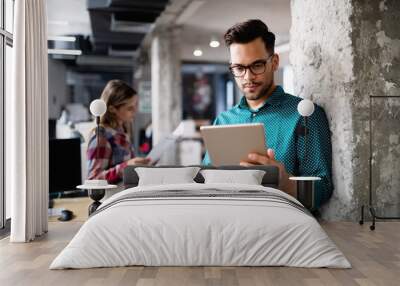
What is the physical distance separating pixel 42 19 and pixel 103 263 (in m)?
2.71

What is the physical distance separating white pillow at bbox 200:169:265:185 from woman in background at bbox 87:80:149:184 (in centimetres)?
77

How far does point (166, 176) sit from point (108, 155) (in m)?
0.73

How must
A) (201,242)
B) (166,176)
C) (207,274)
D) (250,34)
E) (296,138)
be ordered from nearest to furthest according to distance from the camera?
(207,274) → (201,242) → (166,176) → (296,138) → (250,34)

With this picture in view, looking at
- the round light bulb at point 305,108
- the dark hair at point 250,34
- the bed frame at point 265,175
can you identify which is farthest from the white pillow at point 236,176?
the dark hair at point 250,34

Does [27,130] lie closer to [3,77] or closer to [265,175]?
[3,77]

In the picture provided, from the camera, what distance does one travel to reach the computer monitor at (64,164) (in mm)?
6000

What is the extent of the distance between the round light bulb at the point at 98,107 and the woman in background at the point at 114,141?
20 centimetres

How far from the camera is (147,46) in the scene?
590 inches

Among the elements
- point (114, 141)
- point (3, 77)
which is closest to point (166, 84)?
point (3, 77)

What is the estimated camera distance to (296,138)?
227 inches

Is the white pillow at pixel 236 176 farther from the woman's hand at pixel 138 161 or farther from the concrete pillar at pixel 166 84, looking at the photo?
the concrete pillar at pixel 166 84

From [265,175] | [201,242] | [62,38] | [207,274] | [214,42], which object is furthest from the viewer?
[214,42]

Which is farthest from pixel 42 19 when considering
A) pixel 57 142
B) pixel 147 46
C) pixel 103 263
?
pixel 147 46

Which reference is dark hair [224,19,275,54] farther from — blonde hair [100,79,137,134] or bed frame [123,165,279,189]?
bed frame [123,165,279,189]
